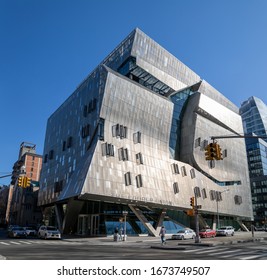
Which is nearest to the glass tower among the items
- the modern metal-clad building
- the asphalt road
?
the modern metal-clad building

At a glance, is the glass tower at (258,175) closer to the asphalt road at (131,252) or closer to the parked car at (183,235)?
the parked car at (183,235)

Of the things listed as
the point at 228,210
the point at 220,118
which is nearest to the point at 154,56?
the point at 220,118

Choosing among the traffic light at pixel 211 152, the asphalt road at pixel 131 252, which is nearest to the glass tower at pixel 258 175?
the asphalt road at pixel 131 252

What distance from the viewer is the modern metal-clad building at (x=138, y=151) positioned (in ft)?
149

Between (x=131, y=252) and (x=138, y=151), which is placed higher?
(x=138, y=151)

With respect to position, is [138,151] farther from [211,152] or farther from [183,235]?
[211,152]

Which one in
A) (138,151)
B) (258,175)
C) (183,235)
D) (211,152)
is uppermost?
(258,175)

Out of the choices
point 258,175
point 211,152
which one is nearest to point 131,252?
point 211,152

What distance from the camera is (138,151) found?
49.6 metres

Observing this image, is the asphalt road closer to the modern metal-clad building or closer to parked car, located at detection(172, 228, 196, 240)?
the modern metal-clad building

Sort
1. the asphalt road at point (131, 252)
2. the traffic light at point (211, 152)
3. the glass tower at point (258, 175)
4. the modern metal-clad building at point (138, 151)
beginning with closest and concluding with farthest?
the traffic light at point (211, 152) < the asphalt road at point (131, 252) < the modern metal-clad building at point (138, 151) < the glass tower at point (258, 175)

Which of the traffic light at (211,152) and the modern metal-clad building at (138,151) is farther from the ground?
the modern metal-clad building at (138,151)

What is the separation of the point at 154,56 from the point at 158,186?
29246 mm

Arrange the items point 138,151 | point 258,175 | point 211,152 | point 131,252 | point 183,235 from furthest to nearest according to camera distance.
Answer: point 258,175
point 138,151
point 183,235
point 131,252
point 211,152
